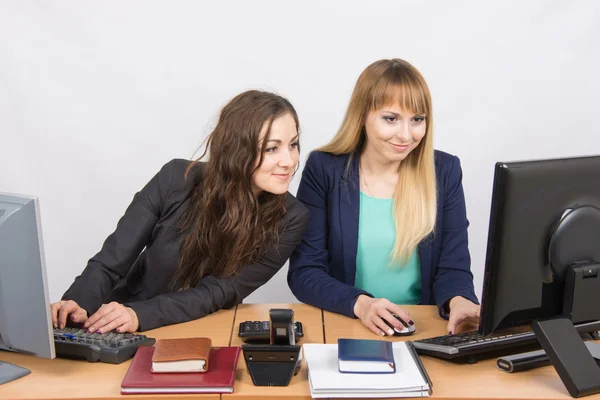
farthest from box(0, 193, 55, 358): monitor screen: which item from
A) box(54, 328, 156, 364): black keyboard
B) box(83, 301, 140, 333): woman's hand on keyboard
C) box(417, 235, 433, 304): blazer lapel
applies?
box(417, 235, 433, 304): blazer lapel

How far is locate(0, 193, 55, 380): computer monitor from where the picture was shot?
1604 mm

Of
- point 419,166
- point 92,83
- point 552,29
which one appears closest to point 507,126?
point 552,29

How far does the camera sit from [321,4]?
3.62m

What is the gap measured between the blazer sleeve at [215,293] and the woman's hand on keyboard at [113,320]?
3 centimetres

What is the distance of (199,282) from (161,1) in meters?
1.77

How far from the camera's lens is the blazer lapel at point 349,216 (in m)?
2.64

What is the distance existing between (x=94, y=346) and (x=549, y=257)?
3.60ft

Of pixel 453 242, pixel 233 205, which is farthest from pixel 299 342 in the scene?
pixel 453 242

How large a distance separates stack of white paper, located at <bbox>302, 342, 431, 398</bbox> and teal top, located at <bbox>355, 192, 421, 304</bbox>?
0.86 m

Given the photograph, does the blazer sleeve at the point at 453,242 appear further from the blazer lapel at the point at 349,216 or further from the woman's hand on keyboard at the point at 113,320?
the woman's hand on keyboard at the point at 113,320

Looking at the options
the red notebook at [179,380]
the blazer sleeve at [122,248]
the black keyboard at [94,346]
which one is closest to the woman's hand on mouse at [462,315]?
the red notebook at [179,380]

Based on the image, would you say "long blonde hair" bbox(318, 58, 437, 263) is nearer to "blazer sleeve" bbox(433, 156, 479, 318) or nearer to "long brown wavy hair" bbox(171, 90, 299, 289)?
"blazer sleeve" bbox(433, 156, 479, 318)

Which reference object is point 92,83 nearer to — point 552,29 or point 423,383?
point 552,29

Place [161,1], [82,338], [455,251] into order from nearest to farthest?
[82,338], [455,251], [161,1]
